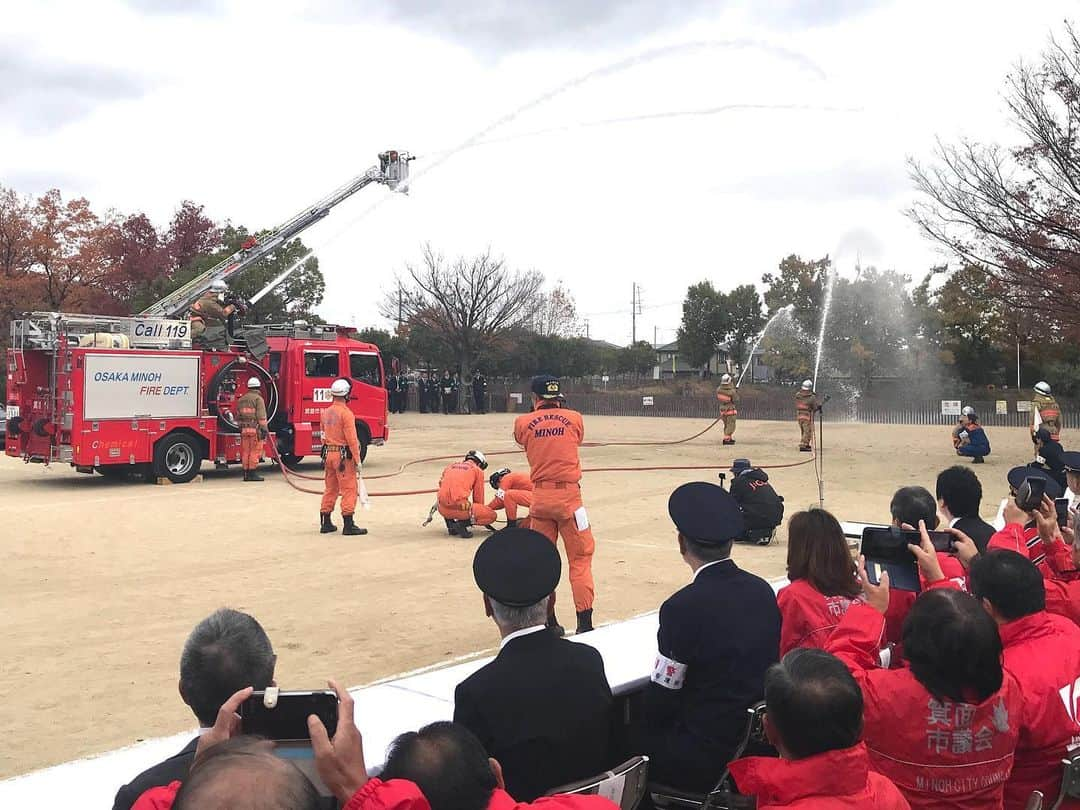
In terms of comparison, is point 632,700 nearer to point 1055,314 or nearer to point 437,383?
point 1055,314

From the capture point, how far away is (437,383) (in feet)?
160

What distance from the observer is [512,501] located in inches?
456

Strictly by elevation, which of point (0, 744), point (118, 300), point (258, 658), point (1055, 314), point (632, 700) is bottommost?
point (0, 744)

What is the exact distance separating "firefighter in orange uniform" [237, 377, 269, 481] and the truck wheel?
0.86m

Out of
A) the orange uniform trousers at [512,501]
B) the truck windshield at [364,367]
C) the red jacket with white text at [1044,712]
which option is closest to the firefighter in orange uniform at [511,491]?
the orange uniform trousers at [512,501]

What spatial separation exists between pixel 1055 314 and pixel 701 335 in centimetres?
4296

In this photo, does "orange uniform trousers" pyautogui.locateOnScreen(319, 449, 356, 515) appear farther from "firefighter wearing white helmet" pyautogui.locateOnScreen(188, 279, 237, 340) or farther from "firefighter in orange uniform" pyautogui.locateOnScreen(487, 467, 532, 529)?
"firefighter wearing white helmet" pyautogui.locateOnScreen(188, 279, 237, 340)

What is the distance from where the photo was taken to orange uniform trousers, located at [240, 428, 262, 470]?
18188mm

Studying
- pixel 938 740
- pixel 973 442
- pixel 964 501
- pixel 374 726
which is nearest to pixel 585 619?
pixel 964 501

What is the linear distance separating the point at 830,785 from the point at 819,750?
83 mm

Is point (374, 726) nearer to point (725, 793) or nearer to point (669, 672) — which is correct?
point (669, 672)

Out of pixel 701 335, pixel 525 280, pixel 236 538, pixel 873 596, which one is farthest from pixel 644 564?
pixel 701 335

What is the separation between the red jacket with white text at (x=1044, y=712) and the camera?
10.0 ft

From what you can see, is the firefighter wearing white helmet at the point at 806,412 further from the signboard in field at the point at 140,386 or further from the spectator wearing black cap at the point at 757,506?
the signboard in field at the point at 140,386
